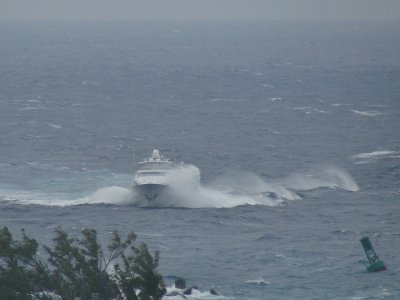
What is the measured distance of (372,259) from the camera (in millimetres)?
70562

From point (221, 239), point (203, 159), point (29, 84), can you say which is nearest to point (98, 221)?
point (221, 239)

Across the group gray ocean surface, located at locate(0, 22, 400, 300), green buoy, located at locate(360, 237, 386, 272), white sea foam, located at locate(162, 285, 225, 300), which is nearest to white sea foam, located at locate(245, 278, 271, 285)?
gray ocean surface, located at locate(0, 22, 400, 300)

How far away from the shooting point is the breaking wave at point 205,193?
3671 inches

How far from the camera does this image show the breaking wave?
93.2m

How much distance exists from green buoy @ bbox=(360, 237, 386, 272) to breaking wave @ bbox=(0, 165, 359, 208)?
23.8m

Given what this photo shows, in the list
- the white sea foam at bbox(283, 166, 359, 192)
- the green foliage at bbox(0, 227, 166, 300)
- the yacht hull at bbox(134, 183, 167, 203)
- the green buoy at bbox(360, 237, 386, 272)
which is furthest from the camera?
the white sea foam at bbox(283, 166, 359, 192)

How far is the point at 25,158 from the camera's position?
11225 cm

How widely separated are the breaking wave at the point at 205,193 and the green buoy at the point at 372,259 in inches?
938

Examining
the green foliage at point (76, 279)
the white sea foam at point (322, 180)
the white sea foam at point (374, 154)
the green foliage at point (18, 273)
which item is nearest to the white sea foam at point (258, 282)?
the green foliage at point (76, 279)

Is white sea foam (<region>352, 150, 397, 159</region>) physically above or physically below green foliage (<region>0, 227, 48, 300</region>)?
above

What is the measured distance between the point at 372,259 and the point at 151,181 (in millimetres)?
27145

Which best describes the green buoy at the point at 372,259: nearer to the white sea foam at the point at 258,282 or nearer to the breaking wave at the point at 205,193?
the white sea foam at the point at 258,282

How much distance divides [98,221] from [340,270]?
75.1 feet

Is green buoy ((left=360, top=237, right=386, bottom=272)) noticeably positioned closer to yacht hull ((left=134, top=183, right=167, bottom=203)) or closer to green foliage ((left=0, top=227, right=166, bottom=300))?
yacht hull ((left=134, top=183, right=167, bottom=203))
